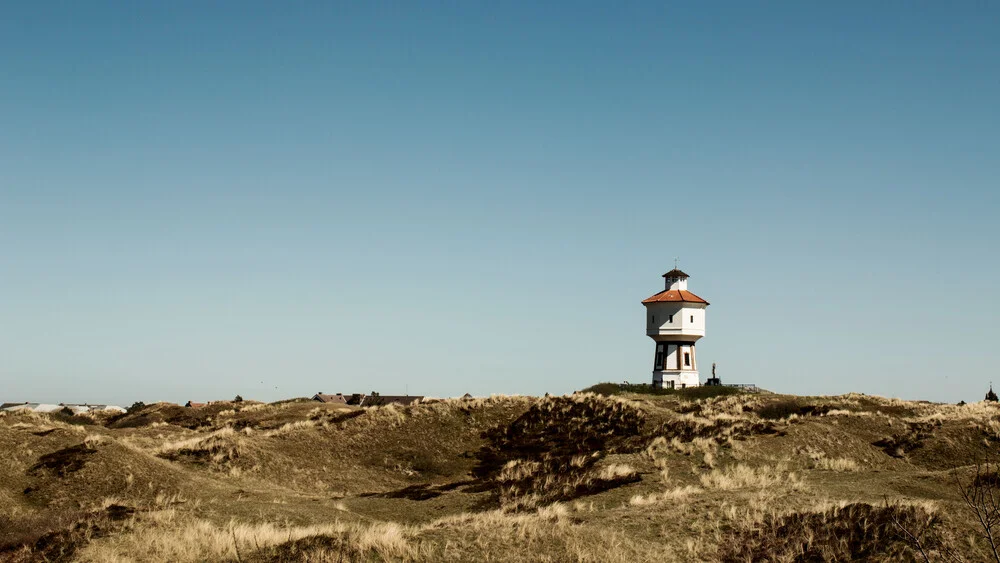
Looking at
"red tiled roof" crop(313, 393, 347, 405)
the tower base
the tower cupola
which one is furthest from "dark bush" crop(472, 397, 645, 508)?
"red tiled roof" crop(313, 393, 347, 405)

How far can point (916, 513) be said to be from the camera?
2105cm

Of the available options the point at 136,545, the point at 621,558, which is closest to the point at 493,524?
the point at 621,558

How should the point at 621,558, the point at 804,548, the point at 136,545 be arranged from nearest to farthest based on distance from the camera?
the point at 621,558
the point at 804,548
the point at 136,545

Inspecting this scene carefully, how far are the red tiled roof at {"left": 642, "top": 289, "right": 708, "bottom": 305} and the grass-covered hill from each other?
56.3 feet

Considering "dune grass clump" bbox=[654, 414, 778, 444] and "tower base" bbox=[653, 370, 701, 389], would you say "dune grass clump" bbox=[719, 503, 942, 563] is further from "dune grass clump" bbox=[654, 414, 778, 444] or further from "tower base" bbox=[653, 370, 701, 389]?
"tower base" bbox=[653, 370, 701, 389]

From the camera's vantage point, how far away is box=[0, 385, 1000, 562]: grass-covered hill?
20.0 meters

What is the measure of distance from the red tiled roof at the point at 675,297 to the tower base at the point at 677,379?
7.15 meters

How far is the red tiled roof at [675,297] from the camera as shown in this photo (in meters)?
82.8

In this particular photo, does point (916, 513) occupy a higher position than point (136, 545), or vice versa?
point (916, 513)

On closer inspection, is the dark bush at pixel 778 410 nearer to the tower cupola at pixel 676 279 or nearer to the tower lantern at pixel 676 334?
the tower lantern at pixel 676 334

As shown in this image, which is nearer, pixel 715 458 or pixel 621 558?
pixel 621 558

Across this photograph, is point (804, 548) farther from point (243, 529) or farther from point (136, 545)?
point (136, 545)

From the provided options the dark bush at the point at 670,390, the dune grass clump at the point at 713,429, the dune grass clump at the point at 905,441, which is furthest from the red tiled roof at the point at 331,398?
the dune grass clump at the point at 905,441

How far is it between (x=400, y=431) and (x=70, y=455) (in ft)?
61.3
